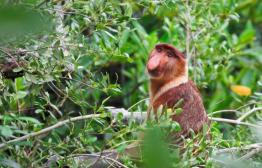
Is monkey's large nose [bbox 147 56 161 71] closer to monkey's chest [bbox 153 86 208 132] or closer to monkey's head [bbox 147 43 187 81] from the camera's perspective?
monkey's head [bbox 147 43 187 81]

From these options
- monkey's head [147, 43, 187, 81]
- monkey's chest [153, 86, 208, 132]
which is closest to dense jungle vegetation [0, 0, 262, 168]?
monkey's chest [153, 86, 208, 132]

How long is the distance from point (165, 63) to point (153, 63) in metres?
0.08

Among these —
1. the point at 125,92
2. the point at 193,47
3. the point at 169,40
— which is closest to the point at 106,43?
the point at 193,47

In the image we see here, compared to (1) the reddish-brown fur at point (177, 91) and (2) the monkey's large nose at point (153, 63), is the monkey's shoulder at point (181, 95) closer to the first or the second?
(1) the reddish-brown fur at point (177, 91)

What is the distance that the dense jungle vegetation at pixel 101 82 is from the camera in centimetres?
129

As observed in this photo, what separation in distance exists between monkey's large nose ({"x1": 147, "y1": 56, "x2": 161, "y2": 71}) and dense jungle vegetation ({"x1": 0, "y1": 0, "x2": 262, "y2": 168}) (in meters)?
0.22

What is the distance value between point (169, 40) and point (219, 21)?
25.0 inches

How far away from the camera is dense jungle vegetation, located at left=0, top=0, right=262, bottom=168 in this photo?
1.29 metres

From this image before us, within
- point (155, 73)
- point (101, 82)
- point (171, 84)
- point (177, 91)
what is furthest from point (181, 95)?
point (101, 82)

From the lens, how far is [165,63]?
11.3 feet

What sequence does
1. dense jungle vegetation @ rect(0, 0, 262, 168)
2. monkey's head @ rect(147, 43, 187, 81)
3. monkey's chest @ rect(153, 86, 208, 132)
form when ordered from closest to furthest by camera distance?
dense jungle vegetation @ rect(0, 0, 262, 168)
monkey's chest @ rect(153, 86, 208, 132)
monkey's head @ rect(147, 43, 187, 81)

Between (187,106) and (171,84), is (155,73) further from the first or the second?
(187,106)

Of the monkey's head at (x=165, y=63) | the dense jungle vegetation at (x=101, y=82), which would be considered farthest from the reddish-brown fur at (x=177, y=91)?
the dense jungle vegetation at (x=101, y=82)

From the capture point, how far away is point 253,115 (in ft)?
12.5
